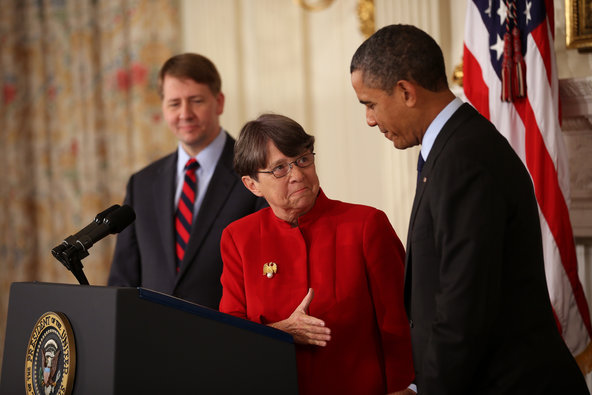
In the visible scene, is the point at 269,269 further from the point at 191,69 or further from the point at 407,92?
the point at 191,69

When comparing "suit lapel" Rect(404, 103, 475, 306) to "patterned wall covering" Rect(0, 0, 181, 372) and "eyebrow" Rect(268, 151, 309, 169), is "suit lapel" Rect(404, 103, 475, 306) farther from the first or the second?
"patterned wall covering" Rect(0, 0, 181, 372)

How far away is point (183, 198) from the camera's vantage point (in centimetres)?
291

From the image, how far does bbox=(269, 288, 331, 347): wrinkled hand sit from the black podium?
59 mm

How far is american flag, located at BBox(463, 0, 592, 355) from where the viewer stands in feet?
9.73

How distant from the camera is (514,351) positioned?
5.22ft

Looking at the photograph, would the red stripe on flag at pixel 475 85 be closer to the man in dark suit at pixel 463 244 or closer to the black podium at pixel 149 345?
the man in dark suit at pixel 463 244

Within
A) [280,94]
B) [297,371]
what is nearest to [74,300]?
[297,371]

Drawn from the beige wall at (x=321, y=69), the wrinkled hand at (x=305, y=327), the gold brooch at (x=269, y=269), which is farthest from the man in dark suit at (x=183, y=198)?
the beige wall at (x=321, y=69)

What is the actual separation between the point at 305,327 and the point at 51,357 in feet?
2.10

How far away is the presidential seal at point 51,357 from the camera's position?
61.6 inches

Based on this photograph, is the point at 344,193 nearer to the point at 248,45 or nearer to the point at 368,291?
the point at 248,45

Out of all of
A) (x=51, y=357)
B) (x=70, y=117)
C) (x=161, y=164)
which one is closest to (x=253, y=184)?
(x=51, y=357)

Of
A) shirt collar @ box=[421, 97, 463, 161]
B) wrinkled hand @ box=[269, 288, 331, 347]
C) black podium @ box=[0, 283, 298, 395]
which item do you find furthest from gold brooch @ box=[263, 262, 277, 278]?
shirt collar @ box=[421, 97, 463, 161]

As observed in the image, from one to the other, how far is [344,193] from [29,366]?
2906 millimetres
